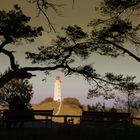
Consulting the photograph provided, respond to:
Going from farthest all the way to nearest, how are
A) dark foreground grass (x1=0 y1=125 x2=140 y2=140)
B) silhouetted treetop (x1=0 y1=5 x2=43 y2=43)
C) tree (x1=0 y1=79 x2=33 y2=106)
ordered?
tree (x1=0 y1=79 x2=33 y2=106), silhouetted treetop (x1=0 y1=5 x2=43 y2=43), dark foreground grass (x1=0 y1=125 x2=140 y2=140)

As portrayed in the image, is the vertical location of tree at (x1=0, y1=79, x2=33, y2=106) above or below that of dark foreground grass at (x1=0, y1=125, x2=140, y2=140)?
above

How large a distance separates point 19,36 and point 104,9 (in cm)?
484

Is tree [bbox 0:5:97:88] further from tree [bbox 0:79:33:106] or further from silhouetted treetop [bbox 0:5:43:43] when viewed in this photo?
tree [bbox 0:79:33:106]

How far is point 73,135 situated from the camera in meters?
18.7

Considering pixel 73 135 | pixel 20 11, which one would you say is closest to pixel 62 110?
pixel 20 11

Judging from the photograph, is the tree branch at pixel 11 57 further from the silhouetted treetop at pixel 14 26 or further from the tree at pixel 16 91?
the tree at pixel 16 91

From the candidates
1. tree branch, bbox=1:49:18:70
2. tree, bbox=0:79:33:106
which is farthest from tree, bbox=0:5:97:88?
tree, bbox=0:79:33:106

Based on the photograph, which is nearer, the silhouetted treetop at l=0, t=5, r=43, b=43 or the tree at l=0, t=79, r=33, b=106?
the silhouetted treetop at l=0, t=5, r=43, b=43

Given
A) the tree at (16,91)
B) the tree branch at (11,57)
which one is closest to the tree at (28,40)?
the tree branch at (11,57)

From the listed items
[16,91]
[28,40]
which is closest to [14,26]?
[28,40]

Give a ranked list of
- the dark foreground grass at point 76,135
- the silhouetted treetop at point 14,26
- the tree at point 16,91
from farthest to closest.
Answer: the tree at point 16,91 < the silhouetted treetop at point 14,26 < the dark foreground grass at point 76,135

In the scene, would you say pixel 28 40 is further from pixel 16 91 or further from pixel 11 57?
pixel 16 91

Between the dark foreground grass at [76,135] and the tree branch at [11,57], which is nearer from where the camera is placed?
the dark foreground grass at [76,135]

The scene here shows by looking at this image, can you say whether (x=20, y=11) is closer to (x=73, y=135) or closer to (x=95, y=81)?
(x=95, y=81)
